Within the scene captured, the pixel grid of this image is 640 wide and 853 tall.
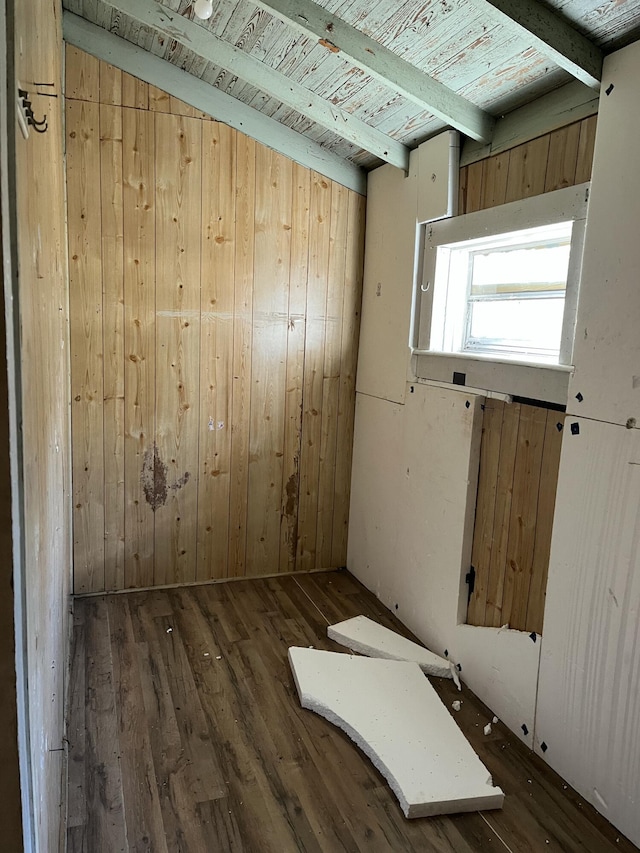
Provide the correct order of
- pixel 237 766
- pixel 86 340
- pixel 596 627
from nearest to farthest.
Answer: pixel 596 627, pixel 237 766, pixel 86 340

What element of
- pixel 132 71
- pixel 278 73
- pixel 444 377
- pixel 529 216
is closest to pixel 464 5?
pixel 529 216

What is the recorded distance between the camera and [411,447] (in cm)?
307

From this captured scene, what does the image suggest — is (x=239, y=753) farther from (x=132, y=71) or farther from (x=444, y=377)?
(x=132, y=71)

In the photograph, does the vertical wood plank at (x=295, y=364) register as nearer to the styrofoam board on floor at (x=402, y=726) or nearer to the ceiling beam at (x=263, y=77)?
the ceiling beam at (x=263, y=77)

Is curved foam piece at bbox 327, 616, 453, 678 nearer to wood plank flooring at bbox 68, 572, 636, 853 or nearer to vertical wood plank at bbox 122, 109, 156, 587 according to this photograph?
wood plank flooring at bbox 68, 572, 636, 853

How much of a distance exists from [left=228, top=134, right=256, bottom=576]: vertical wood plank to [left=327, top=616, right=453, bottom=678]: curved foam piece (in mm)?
861

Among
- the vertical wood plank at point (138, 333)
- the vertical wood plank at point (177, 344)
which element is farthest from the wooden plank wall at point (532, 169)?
the vertical wood plank at point (138, 333)

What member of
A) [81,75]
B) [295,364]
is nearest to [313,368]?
[295,364]

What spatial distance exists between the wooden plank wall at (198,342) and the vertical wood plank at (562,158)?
149 cm

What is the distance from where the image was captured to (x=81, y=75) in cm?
293

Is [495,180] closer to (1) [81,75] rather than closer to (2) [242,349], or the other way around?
(2) [242,349]

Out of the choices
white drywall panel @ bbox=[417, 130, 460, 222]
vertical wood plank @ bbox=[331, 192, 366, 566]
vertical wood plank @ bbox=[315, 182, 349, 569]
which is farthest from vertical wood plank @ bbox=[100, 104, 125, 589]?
white drywall panel @ bbox=[417, 130, 460, 222]

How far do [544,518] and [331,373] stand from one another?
5.66 ft

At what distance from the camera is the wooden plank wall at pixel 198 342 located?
307 centimetres
